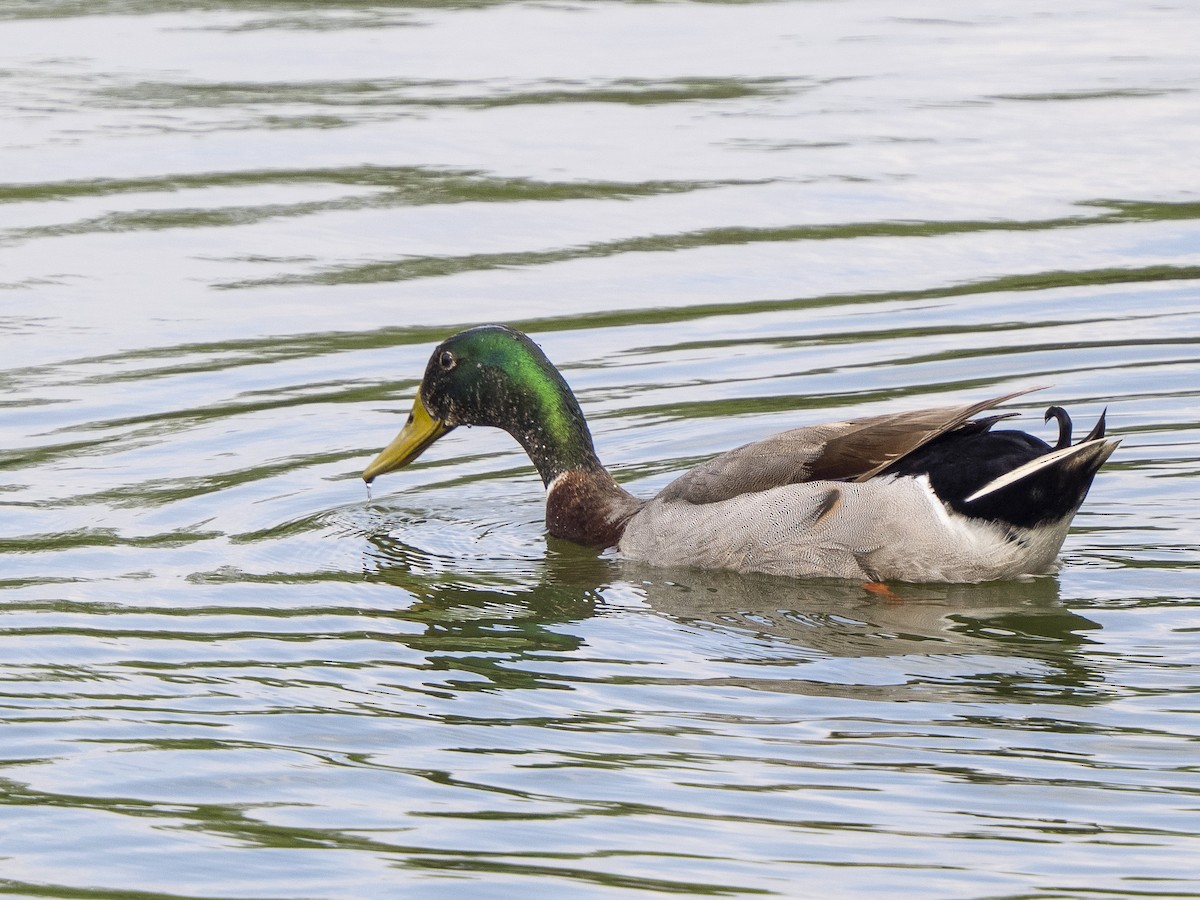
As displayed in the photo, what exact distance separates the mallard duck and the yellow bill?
2.49ft

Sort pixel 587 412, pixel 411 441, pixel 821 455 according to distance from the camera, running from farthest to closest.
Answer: pixel 587 412, pixel 411 441, pixel 821 455

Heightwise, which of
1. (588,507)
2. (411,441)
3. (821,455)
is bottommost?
(588,507)

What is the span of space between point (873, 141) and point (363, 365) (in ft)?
14.9

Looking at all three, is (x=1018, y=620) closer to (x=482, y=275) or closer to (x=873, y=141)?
(x=482, y=275)

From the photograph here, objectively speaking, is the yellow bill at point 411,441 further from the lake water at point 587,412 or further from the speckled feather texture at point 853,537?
the speckled feather texture at point 853,537

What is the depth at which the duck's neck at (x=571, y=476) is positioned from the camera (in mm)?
8852

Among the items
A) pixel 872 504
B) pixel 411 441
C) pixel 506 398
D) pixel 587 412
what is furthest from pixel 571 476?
pixel 872 504

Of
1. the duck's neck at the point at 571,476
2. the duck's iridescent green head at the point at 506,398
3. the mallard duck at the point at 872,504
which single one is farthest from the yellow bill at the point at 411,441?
the mallard duck at the point at 872,504

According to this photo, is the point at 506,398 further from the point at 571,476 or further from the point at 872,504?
the point at 872,504

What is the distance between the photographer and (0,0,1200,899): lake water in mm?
5668

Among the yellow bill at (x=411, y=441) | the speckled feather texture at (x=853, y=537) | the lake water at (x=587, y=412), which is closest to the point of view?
the lake water at (x=587, y=412)

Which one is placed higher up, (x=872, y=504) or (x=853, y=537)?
(x=872, y=504)

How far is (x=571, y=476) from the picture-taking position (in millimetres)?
9031

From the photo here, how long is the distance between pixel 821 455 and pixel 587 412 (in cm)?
244
